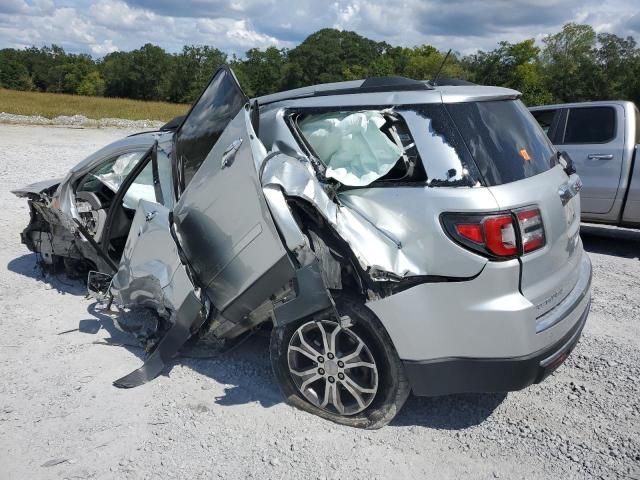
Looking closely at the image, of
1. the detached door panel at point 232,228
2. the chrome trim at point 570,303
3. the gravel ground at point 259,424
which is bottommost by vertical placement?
the gravel ground at point 259,424

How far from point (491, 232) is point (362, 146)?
34.9 inches

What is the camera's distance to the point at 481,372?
2.71 meters

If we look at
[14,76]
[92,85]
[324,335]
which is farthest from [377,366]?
[14,76]

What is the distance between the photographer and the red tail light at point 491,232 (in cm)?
257

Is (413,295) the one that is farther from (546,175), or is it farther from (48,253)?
(48,253)

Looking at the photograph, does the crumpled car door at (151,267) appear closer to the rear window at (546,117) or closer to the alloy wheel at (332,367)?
the alloy wheel at (332,367)

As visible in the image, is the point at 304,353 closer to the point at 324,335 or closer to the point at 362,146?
the point at 324,335

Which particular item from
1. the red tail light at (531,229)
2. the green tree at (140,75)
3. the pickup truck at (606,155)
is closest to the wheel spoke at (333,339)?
the red tail light at (531,229)

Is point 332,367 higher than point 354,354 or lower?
lower

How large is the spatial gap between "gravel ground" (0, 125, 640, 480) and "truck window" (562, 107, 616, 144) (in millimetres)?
3105

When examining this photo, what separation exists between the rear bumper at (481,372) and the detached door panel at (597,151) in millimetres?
4386

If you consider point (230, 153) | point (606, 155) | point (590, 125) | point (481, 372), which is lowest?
point (481, 372)

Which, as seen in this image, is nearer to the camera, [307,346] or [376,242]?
[376,242]

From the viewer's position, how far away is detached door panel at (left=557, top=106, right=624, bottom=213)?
6465 millimetres
